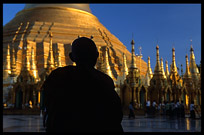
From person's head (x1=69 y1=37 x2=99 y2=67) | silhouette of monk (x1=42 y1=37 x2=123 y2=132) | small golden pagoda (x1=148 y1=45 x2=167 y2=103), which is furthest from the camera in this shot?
small golden pagoda (x1=148 y1=45 x2=167 y2=103)

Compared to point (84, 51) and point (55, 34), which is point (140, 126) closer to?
point (84, 51)

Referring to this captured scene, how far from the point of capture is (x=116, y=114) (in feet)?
6.57

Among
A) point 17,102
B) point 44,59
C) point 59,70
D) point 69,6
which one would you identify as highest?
point 69,6

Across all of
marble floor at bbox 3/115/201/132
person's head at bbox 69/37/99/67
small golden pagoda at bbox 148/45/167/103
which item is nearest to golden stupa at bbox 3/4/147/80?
small golden pagoda at bbox 148/45/167/103

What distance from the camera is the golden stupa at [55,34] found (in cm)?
2945

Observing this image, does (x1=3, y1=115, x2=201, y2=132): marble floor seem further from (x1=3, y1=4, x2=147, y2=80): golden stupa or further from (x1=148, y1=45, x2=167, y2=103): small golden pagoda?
(x1=3, y1=4, x2=147, y2=80): golden stupa

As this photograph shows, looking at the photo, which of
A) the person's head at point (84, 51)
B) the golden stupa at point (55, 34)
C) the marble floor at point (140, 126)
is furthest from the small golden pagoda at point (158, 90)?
the person's head at point (84, 51)

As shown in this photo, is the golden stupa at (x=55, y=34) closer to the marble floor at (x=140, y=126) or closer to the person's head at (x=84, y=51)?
the marble floor at (x=140, y=126)

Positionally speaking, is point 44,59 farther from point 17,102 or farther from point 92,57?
point 92,57

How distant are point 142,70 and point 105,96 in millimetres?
31782

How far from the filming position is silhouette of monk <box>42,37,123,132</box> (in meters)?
1.89

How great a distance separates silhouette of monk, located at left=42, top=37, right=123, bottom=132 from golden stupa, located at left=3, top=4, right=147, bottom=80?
2406 cm

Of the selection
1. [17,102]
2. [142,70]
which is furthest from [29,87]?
[142,70]

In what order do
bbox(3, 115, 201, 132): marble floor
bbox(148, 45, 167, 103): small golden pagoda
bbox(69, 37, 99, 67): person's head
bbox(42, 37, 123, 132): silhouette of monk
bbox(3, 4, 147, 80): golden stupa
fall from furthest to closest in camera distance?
bbox(3, 4, 147, 80): golden stupa, bbox(148, 45, 167, 103): small golden pagoda, bbox(3, 115, 201, 132): marble floor, bbox(69, 37, 99, 67): person's head, bbox(42, 37, 123, 132): silhouette of monk
